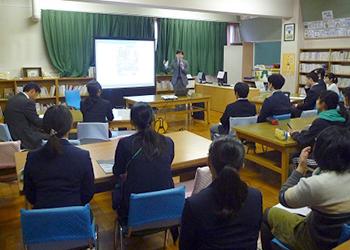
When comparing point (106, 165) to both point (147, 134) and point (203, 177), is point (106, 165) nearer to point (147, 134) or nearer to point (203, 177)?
point (147, 134)

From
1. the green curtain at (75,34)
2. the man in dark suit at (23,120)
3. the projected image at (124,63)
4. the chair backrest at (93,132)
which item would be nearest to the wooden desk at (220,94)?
the projected image at (124,63)

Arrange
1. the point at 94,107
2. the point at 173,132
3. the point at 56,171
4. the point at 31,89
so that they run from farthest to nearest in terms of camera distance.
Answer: the point at 94,107 → the point at 31,89 → the point at 173,132 → the point at 56,171

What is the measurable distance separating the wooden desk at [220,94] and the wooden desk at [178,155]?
526 cm

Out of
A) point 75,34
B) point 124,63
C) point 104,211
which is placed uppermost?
point 75,34

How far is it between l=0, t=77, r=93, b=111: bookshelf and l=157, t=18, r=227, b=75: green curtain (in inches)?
97.1

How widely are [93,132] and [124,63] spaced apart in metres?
4.51

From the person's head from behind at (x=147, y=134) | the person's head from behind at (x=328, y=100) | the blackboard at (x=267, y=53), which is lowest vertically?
the person's head from behind at (x=147, y=134)

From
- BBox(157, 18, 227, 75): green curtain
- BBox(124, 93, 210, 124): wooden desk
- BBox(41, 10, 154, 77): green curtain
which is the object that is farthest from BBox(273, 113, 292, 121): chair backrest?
BBox(157, 18, 227, 75): green curtain

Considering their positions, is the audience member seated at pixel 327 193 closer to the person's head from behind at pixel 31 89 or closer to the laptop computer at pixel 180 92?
the person's head from behind at pixel 31 89

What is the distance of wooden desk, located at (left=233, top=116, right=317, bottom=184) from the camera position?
3469mm

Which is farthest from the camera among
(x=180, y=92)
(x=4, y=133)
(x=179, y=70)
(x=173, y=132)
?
(x=179, y=70)

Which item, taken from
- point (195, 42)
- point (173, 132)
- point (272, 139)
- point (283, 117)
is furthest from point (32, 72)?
point (272, 139)

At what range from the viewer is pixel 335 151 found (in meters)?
1.67

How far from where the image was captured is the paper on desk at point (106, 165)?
2373mm
